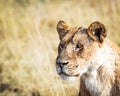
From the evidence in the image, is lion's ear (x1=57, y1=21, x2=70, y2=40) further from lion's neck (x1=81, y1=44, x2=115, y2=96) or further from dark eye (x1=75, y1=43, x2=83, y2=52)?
lion's neck (x1=81, y1=44, x2=115, y2=96)

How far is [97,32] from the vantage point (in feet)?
24.9

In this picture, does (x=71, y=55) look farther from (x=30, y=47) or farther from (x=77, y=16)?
(x=77, y=16)

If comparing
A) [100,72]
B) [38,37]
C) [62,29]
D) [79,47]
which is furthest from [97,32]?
[38,37]

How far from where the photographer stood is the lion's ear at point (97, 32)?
753cm

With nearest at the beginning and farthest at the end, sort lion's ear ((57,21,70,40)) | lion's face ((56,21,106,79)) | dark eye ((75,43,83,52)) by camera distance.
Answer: lion's face ((56,21,106,79)) < dark eye ((75,43,83,52)) < lion's ear ((57,21,70,40))

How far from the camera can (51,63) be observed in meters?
10.8

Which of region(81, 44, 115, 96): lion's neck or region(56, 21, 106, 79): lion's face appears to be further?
region(81, 44, 115, 96): lion's neck

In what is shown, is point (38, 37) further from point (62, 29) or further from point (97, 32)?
point (97, 32)

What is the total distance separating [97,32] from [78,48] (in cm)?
27

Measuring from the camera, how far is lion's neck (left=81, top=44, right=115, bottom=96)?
24.7 ft

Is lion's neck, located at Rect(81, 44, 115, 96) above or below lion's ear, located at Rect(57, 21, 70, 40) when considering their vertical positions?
below

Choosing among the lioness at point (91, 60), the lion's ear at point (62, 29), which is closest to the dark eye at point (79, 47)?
the lioness at point (91, 60)

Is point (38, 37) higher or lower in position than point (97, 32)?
lower

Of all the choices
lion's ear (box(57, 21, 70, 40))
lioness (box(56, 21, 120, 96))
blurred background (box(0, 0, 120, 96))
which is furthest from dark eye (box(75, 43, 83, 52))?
blurred background (box(0, 0, 120, 96))
